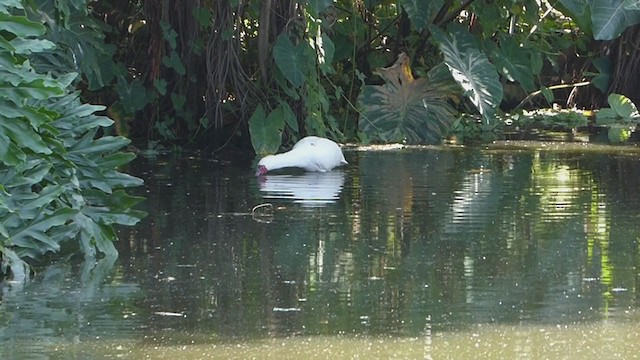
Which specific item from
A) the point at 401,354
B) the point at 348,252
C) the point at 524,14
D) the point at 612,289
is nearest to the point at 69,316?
the point at 401,354

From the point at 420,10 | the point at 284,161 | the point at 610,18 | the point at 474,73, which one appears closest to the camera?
the point at 284,161

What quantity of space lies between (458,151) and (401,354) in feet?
21.1

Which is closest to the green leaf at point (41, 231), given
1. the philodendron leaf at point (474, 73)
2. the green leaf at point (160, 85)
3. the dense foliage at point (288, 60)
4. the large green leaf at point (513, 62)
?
the dense foliage at point (288, 60)

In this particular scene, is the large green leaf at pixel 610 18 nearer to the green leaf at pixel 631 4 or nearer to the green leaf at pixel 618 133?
the green leaf at pixel 631 4

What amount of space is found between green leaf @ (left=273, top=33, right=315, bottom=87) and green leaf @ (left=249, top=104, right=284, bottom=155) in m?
0.30

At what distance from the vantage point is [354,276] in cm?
549

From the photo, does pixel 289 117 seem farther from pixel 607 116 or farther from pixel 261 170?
pixel 607 116

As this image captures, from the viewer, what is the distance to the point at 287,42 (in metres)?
10.2

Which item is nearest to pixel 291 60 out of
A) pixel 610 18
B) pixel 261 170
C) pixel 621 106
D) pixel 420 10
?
pixel 261 170

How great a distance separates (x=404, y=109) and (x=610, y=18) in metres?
2.73

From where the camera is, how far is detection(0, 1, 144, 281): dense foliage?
527cm

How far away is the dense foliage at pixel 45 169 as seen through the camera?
527 centimetres

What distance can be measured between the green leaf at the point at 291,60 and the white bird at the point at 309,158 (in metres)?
1.00

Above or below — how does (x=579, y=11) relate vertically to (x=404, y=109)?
above
